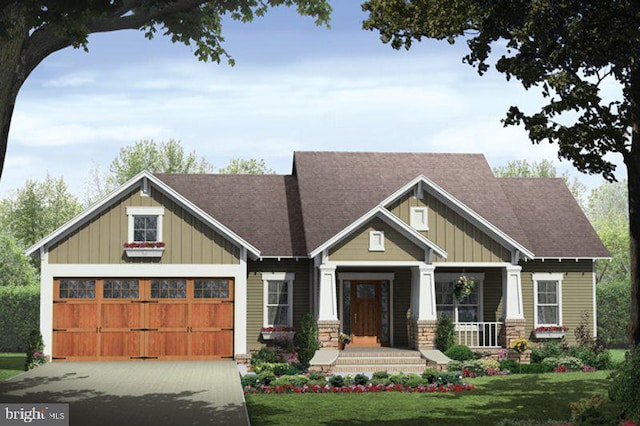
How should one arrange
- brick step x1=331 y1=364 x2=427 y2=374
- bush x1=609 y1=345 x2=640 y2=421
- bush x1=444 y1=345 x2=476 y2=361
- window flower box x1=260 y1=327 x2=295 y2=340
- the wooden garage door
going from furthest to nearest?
window flower box x1=260 y1=327 x2=295 y2=340, the wooden garage door, bush x1=444 y1=345 x2=476 y2=361, brick step x1=331 y1=364 x2=427 y2=374, bush x1=609 y1=345 x2=640 y2=421

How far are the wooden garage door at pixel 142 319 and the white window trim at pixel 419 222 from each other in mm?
6347

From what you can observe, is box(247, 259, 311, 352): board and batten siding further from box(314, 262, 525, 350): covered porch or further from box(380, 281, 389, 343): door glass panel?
box(380, 281, 389, 343): door glass panel

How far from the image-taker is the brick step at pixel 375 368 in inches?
1041

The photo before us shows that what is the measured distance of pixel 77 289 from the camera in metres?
27.9

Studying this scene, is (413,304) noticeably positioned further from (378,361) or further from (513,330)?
(513,330)

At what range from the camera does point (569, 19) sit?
16703 mm

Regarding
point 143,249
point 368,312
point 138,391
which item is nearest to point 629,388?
point 138,391

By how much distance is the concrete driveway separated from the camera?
1678 centimetres

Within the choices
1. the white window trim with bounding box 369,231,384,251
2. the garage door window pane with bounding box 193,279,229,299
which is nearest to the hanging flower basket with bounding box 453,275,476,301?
the white window trim with bounding box 369,231,384,251

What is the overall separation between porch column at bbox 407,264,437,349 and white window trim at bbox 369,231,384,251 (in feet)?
4.65

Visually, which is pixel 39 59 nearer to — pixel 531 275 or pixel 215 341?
pixel 215 341

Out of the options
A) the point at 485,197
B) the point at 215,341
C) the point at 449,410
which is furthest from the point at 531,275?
the point at 449,410

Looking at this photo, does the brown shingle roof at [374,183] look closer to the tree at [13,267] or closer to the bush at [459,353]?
the bush at [459,353]

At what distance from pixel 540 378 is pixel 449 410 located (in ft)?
24.5
